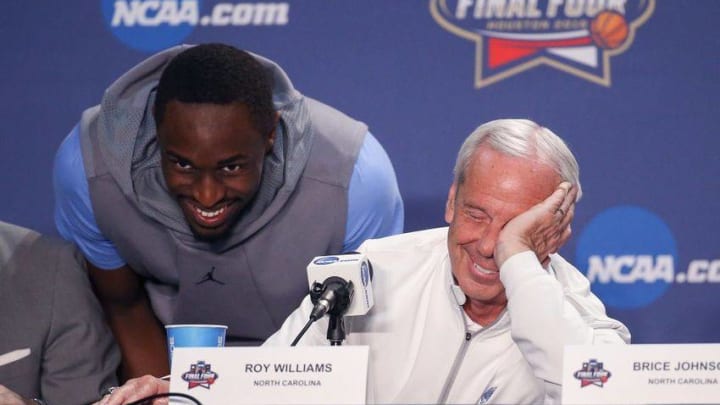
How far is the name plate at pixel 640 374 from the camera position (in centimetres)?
174

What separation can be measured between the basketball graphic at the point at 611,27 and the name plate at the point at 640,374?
150 cm

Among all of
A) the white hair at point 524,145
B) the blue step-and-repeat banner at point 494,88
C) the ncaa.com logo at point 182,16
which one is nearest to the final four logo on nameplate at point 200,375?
the white hair at point 524,145

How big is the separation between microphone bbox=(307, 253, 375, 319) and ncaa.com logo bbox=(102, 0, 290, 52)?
4.68ft

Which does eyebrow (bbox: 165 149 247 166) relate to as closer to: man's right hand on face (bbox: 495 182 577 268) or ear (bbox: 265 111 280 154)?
ear (bbox: 265 111 280 154)

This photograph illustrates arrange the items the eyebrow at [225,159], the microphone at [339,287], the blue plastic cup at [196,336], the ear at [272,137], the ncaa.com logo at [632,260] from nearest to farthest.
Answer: the microphone at [339,287], the blue plastic cup at [196,336], the eyebrow at [225,159], the ear at [272,137], the ncaa.com logo at [632,260]

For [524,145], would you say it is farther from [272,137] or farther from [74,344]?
[74,344]

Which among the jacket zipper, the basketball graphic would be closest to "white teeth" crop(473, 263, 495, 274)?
the jacket zipper

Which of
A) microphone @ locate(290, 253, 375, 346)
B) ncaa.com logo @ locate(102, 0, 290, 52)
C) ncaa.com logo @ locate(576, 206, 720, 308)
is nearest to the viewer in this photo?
microphone @ locate(290, 253, 375, 346)

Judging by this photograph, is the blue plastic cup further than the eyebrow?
No

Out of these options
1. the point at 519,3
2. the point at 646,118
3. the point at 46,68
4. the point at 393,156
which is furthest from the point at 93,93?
the point at 646,118

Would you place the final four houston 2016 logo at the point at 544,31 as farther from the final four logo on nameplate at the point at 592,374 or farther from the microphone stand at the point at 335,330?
the final four logo on nameplate at the point at 592,374

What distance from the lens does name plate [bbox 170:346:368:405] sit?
5.88 feet

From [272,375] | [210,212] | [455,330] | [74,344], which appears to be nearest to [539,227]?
[455,330]

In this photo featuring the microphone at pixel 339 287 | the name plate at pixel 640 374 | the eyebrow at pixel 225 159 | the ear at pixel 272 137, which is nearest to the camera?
the name plate at pixel 640 374
